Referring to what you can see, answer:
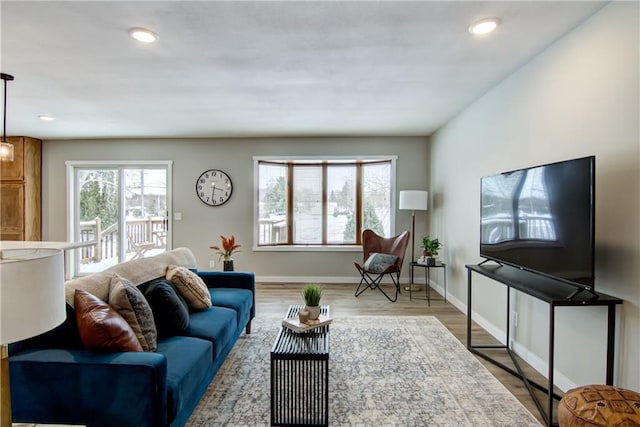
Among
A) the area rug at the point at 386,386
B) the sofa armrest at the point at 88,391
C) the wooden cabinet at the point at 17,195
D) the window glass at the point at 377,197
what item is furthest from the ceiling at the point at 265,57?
the area rug at the point at 386,386

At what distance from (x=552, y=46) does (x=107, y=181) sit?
21.3ft

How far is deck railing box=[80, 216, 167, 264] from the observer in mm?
6004

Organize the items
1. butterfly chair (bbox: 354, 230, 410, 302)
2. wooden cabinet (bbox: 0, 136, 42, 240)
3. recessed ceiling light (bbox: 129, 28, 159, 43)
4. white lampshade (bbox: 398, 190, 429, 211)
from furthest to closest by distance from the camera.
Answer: wooden cabinet (bbox: 0, 136, 42, 240) < white lampshade (bbox: 398, 190, 429, 211) < butterfly chair (bbox: 354, 230, 410, 302) < recessed ceiling light (bbox: 129, 28, 159, 43)

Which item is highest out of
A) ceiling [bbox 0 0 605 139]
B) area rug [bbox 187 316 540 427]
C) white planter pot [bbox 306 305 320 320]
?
ceiling [bbox 0 0 605 139]

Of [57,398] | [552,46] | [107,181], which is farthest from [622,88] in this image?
[107,181]

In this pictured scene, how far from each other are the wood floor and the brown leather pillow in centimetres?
251

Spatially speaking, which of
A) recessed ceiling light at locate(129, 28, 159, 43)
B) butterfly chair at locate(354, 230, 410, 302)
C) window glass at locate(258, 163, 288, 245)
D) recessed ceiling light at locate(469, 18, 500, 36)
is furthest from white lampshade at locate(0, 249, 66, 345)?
window glass at locate(258, 163, 288, 245)

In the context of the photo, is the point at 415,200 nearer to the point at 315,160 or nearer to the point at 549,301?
the point at 315,160

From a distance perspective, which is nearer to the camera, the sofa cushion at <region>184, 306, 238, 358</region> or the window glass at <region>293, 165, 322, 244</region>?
the sofa cushion at <region>184, 306, 238, 358</region>

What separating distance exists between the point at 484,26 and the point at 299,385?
257cm

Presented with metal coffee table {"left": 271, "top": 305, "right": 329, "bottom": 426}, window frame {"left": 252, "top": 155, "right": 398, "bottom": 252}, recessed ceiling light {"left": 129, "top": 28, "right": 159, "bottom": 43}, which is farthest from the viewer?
window frame {"left": 252, "top": 155, "right": 398, "bottom": 252}

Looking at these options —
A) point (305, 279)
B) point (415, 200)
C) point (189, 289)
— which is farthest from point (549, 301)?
point (305, 279)

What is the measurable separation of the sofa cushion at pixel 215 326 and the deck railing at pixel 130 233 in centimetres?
374

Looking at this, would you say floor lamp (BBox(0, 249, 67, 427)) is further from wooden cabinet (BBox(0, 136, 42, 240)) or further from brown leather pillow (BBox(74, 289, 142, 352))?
wooden cabinet (BBox(0, 136, 42, 240))
